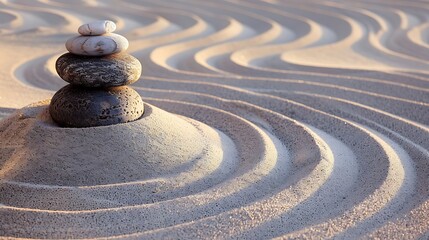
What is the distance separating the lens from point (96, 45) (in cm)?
355

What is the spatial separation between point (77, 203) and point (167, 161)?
0.55m

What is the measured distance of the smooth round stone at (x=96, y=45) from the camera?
3.55m

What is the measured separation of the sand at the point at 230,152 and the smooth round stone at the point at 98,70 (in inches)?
9.4

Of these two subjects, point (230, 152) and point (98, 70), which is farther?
point (230, 152)

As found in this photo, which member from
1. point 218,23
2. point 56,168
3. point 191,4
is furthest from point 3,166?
point 191,4

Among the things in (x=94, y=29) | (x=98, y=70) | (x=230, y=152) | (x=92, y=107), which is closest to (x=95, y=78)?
(x=98, y=70)

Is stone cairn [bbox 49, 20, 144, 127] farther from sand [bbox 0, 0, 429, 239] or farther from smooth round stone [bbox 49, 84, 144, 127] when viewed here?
sand [bbox 0, 0, 429, 239]

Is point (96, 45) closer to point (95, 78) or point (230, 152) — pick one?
point (95, 78)

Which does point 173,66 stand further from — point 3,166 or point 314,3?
point 314,3

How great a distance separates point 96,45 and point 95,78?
166 millimetres

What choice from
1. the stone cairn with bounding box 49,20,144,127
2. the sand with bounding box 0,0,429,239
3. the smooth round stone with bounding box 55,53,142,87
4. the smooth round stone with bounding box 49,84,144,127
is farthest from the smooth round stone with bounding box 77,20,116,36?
the sand with bounding box 0,0,429,239

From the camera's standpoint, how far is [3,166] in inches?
138

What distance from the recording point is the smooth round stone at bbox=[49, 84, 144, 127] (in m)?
3.58

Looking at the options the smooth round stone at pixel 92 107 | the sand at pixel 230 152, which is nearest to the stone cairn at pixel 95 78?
the smooth round stone at pixel 92 107
